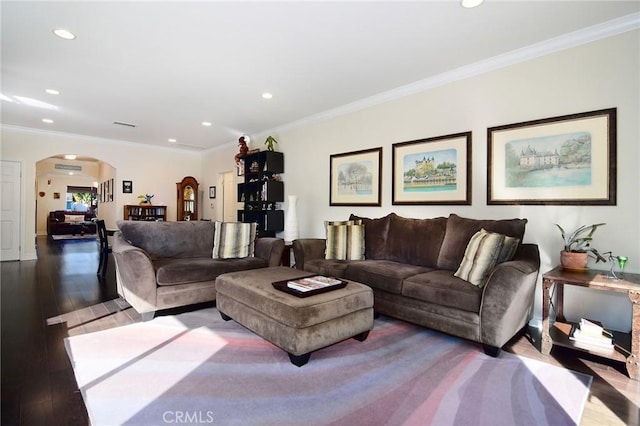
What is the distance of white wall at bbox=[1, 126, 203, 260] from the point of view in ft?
19.9

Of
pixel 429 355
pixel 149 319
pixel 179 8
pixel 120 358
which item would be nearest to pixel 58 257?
pixel 149 319

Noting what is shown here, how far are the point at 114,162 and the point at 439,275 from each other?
7.08m

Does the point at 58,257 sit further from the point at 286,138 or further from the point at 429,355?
the point at 429,355

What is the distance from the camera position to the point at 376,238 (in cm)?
367

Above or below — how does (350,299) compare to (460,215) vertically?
below

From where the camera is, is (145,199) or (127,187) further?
(145,199)

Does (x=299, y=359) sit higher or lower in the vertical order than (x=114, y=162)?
lower

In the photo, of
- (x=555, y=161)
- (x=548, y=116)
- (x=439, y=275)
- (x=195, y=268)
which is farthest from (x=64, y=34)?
(x=555, y=161)

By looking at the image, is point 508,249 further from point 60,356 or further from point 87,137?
point 87,137

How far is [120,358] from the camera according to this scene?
7.19 ft

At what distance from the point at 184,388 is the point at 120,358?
680 mm

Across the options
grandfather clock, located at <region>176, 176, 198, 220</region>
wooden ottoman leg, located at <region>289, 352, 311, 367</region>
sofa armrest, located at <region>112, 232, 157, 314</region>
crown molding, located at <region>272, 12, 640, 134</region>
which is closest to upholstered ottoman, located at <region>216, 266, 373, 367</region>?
wooden ottoman leg, located at <region>289, 352, 311, 367</region>

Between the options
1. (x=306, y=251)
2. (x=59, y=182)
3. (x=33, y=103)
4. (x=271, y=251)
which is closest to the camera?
(x=306, y=251)

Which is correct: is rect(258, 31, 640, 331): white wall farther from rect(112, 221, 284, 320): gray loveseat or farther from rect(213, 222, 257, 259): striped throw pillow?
rect(112, 221, 284, 320): gray loveseat
